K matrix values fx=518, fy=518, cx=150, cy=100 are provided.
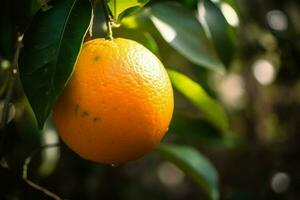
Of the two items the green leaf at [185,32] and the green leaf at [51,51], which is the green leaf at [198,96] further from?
the green leaf at [51,51]

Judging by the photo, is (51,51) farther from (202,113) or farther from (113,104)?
(202,113)

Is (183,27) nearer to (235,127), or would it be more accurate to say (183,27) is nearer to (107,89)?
(107,89)

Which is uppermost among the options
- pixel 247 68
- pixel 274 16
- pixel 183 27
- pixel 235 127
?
pixel 183 27

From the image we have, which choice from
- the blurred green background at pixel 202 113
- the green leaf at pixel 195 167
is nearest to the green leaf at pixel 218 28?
the blurred green background at pixel 202 113

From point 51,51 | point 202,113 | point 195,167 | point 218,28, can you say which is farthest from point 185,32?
point 202,113

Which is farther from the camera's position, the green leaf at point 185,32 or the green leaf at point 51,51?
the green leaf at point 185,32

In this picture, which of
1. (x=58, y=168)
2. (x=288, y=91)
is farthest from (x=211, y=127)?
(x=288, y=91)

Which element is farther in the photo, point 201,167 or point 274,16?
point 274,16
